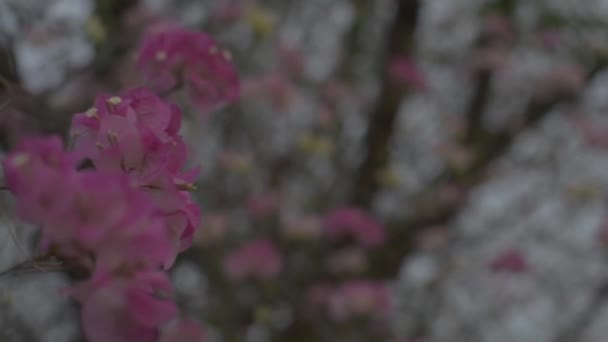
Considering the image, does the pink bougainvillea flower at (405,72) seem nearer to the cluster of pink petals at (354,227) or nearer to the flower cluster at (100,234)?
the cluster of pink petals at (354,227)

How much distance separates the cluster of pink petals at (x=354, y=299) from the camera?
214 cm

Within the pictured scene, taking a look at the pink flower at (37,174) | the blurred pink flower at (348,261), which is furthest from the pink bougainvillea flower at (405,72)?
the pink flower at (37,174)

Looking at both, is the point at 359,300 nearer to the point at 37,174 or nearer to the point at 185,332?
the point at 185,332

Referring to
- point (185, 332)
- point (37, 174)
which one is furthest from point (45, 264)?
point (185, 332)

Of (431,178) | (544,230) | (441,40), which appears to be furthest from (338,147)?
(544,230)

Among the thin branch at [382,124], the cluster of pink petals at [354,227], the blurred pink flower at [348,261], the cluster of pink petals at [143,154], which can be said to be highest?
the thin branch at [382,124]

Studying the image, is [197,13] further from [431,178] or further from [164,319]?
[164,319]

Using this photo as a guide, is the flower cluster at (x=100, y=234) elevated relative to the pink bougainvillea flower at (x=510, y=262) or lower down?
lower down

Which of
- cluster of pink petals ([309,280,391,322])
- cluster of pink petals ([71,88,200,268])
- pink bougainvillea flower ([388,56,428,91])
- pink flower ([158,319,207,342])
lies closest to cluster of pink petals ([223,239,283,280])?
cluster of pink petals ([309,280,391,322])

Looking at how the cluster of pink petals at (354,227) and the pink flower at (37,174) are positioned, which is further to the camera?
the cluster of pink petals at (354,227)

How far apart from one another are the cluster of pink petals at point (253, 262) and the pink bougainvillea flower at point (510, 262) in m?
0.73

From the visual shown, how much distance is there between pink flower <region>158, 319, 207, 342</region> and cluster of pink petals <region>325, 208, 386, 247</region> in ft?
1.89

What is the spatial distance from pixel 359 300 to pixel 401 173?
527 millimetres

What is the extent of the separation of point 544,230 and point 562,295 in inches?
11.4
